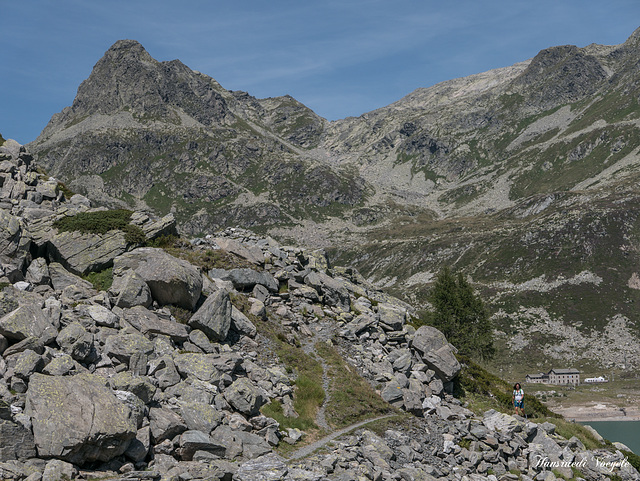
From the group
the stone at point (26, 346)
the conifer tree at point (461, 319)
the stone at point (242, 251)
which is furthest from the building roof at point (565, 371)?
the stone at point (26, 346)

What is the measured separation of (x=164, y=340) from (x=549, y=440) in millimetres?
22435

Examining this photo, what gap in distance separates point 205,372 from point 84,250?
12705 millimetres

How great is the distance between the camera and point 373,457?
65.5 feet

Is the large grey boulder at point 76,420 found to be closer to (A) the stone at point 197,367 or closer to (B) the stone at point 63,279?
(A) the stone at point 197,367

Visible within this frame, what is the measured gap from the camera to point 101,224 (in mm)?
29797

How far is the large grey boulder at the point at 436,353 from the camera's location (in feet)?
101

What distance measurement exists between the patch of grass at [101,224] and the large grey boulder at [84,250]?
0.46m

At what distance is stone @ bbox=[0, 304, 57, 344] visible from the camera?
54.8 feet

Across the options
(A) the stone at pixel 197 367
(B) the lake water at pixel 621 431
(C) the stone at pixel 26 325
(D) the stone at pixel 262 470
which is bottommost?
(B) the lake water at pixel 621 431

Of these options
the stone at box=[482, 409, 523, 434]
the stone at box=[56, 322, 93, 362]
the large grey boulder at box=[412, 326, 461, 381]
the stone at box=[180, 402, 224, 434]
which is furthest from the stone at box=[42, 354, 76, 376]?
the large grey boulder at box=[412, 326, 461, 381]

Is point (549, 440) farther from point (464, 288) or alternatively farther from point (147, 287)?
point (464, 288)

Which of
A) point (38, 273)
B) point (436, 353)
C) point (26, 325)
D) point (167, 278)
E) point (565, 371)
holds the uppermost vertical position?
point (38, 273)

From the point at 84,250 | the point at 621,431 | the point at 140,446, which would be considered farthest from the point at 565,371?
the point at 140,446

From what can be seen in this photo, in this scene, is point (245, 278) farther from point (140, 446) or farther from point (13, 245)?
point (140, 446)
